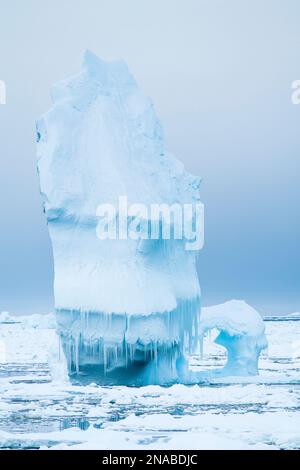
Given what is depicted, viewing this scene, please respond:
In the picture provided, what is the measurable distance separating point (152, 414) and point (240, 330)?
23.3ft

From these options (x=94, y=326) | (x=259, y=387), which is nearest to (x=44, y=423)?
(x=94, y=326)

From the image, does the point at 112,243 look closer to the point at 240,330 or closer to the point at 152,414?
the point at 240,330

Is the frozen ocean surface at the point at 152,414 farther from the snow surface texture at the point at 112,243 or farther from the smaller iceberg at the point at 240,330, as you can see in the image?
the snow surface texture at the point at 112,243

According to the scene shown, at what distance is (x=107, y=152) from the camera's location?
17078mm

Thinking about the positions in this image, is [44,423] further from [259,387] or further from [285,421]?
[259,387]

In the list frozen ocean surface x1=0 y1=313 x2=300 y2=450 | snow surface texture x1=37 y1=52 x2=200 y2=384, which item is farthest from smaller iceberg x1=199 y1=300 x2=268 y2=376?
snow surface texture x1=37 y1=52 x2=200 y2=384

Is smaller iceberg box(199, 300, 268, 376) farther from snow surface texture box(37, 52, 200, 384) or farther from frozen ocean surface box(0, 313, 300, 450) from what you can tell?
snow surface texture box(37, 52, 200, 384)

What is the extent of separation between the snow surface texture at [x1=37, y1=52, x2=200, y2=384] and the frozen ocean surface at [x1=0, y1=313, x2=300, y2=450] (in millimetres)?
797

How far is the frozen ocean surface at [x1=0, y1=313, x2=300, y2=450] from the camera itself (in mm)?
9484

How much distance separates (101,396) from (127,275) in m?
2.46

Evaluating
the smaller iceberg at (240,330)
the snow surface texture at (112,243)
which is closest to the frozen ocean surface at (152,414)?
the smaller iceberg at (240,330)

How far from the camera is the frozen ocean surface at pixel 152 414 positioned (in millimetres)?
9484

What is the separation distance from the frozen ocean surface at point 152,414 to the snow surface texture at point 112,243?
2.62ft

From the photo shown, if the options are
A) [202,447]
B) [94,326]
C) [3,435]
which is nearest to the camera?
[202,447]
